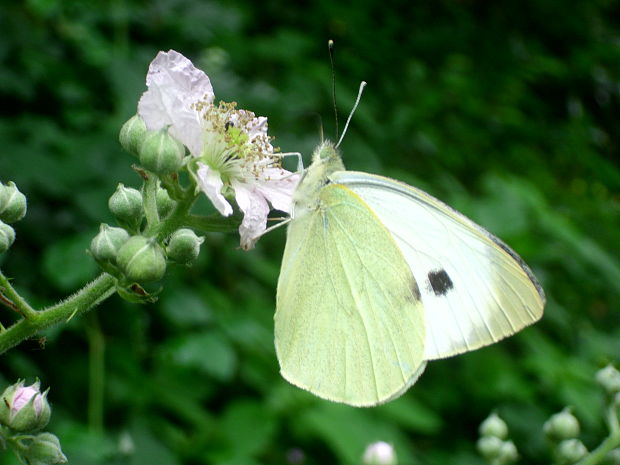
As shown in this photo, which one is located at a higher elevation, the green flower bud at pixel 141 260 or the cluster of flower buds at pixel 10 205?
the green flower bud at pixel 141 260

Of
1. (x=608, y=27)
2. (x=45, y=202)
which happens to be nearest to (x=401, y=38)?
(x=608, y=27)

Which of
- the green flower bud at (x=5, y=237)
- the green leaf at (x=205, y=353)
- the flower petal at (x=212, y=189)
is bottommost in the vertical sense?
the green leaf at (x=205, y=353)

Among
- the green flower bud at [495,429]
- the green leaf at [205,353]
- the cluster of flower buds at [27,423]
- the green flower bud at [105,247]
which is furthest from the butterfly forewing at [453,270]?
the cluster of flower buds at [27,423]

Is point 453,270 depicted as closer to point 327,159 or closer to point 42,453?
point 327,159

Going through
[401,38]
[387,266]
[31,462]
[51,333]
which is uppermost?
[401,38]

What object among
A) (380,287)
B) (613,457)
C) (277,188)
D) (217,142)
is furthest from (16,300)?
(613,457)

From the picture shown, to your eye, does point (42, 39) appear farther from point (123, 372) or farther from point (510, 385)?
point (510, 385)

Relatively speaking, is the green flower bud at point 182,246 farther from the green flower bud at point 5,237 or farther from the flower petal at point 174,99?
the green flower bud at point 5,237
